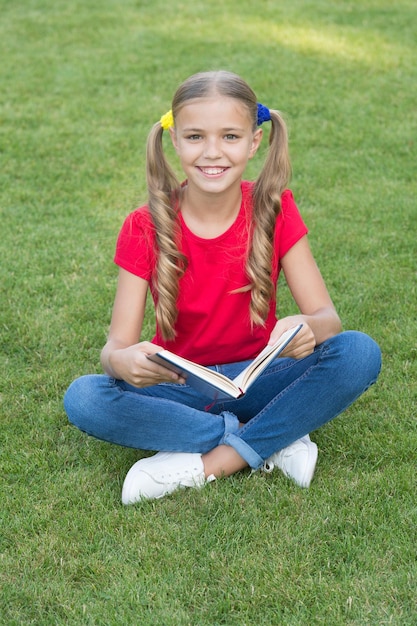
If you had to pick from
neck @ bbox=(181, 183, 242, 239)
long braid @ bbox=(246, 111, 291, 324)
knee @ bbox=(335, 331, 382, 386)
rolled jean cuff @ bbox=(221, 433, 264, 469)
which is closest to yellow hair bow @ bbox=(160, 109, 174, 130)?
neck @ bbox=(181, 183, 242, 239)

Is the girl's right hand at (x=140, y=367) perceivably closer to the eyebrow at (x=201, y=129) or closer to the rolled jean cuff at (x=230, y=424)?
the rolled jean cuff at (x=230, y=424)

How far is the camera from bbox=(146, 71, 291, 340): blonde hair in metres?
3.12

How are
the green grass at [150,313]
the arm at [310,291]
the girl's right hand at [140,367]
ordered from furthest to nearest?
the arm at [310,291] < the girl's right hand at [140,367] < the green grass at [150,313]

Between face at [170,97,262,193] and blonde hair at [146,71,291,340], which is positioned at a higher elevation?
face at [170,97,262,193]

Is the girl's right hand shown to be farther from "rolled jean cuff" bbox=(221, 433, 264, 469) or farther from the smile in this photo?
the smile

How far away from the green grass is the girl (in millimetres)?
146

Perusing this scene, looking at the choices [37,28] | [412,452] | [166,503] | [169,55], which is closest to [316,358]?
[412,452]

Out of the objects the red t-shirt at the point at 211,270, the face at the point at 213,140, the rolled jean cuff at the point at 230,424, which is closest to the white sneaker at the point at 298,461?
the rolled jean cuff at the point at 230,424

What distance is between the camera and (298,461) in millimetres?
3041

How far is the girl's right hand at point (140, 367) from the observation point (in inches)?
109

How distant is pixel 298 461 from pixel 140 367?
63cm

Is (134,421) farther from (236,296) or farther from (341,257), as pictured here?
(341,257)

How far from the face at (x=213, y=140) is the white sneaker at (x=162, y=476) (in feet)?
2.92

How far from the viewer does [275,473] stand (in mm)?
3141
